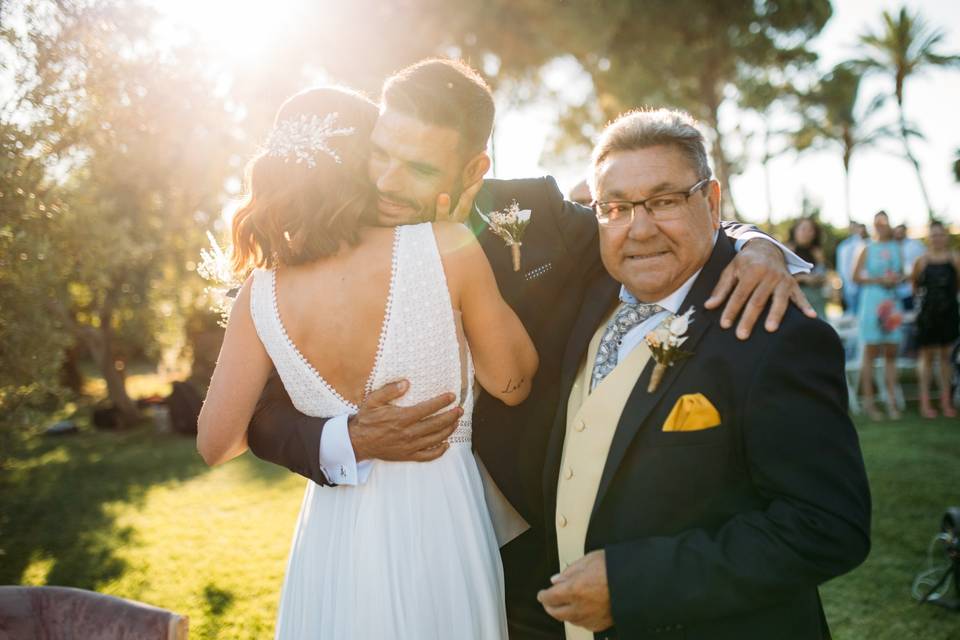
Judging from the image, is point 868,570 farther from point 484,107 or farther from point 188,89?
point 188,89

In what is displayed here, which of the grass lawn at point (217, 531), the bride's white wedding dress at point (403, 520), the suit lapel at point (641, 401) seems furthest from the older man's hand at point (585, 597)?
the grass lawn at point (217, 531)

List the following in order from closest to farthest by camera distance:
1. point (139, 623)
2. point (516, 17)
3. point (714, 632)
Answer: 1. point (714, 632)
2. point (139, 623)
3. point (516, 17)

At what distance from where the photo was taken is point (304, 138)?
6.47 feet

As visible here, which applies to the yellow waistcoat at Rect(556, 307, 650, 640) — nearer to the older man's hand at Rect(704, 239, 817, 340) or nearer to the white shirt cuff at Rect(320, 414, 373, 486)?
the older man's hand at Rect(704, 239, 817, 340)

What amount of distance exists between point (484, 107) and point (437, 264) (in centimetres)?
62

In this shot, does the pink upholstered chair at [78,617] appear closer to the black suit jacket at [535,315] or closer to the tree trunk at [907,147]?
the black suit jacket at [535,315]

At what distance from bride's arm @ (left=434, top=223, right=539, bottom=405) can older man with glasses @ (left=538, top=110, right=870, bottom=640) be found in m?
0.21

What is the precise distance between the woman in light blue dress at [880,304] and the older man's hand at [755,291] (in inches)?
321

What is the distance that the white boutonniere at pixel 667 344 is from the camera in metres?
1.88

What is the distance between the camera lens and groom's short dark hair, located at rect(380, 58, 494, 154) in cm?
211

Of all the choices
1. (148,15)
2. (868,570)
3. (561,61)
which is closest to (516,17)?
(561,61)

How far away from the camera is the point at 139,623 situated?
80.2 inches

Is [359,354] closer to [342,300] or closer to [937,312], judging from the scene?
[342,300]

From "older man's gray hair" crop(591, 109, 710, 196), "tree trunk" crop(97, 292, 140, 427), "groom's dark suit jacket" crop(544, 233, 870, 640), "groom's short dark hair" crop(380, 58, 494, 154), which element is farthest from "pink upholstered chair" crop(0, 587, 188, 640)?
"tree trunk" crop(97, 292, 140, 427)
